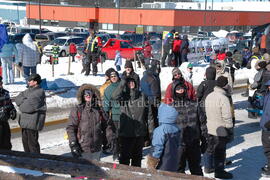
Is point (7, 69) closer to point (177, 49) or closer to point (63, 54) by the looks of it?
point (177, 49)

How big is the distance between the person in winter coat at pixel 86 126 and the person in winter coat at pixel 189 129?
1.25m

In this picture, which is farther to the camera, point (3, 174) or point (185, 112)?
point (185, 112)

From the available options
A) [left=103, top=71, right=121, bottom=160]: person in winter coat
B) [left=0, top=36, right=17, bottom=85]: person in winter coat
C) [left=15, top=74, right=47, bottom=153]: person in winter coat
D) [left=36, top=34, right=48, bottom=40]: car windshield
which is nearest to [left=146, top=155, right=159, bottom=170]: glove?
[left=103, top=71, right=121, bottom=160]: person in winter coat

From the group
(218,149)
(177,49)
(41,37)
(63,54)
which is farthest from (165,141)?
(41,37)

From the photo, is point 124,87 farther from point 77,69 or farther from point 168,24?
point 168,24

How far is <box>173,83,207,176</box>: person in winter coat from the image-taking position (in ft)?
21.1

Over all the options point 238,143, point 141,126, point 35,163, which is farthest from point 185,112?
point 238,143

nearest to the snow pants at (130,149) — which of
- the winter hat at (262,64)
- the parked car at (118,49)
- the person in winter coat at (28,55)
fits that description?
the winter hat at (262,64)

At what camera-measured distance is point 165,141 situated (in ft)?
19.1

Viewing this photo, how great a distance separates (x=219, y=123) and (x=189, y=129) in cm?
95

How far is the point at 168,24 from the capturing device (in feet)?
198

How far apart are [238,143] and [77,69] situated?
41.0ft

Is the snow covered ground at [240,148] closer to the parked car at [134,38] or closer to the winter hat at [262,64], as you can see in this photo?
the winter hat at [262,64]

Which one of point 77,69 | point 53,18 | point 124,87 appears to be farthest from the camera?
point 53,18
